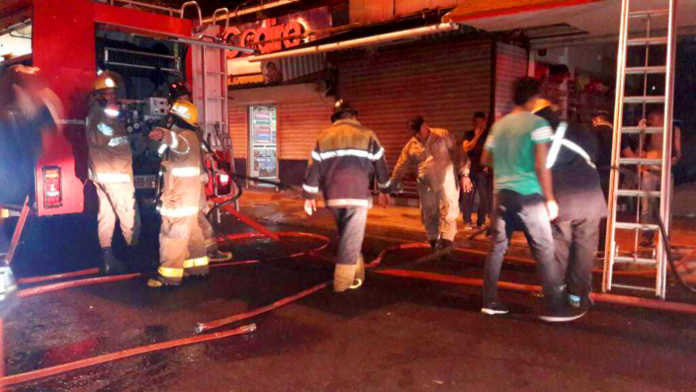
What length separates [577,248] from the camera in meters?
4.57

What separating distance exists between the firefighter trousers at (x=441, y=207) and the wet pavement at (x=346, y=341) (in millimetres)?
1026

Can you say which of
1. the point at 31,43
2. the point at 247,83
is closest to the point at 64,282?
the point at 31,43

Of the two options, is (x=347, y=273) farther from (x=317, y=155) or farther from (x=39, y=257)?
(x=39, y=257)

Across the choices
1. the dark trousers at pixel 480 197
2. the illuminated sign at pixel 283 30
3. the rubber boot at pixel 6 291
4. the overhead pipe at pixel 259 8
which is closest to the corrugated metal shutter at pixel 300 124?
the illuminated sign at pixel 283 30

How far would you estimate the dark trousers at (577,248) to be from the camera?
4.54 m

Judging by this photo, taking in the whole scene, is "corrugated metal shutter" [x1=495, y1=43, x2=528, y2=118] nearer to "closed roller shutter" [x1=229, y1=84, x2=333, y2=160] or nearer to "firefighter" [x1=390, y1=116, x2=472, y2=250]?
"firefighter" [x1=390, y1=116, x2=472, y2=250]

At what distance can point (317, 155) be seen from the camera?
5.22 m

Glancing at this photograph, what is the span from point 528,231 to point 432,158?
8.84 feet

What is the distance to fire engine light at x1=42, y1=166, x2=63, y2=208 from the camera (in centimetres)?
591

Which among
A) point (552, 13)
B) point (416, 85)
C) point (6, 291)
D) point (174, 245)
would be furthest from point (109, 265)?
point (416, 85)

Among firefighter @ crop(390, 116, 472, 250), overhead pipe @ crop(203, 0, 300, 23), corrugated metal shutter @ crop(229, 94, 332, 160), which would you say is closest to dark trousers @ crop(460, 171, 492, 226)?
firefighter @ crop(390, 116, 472, 250)

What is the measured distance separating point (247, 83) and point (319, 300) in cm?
1053

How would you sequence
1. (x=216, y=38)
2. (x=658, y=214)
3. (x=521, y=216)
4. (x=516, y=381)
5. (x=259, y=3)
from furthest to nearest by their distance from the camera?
(x=259, y=3) → (x=216, y=38) → (x=658, y=214) → (x=521, y=216) → (x=516, y=381)

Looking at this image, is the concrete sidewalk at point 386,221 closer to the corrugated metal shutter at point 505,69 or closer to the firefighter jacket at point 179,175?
the corrugated metal shutter at point 505,69
